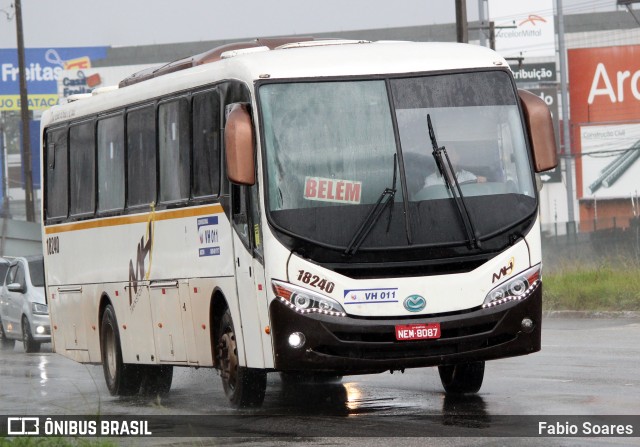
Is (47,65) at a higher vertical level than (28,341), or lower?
lower

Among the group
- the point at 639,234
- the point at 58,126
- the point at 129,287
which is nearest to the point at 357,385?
the point at 129,287

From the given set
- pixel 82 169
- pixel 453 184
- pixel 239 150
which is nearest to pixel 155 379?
pixel 82 169

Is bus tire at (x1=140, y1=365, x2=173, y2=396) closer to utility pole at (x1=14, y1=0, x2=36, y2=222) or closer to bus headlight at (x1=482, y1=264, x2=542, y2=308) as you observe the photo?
bus headlight at (x1=482, y1=264, x2=542, y2=308)

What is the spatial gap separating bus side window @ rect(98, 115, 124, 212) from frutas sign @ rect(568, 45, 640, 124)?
2581 inches

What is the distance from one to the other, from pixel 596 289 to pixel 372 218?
52.1ft

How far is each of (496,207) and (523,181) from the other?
0.42 m

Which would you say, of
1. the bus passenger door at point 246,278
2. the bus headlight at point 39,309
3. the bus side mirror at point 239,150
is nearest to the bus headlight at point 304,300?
the bus passenger door at point 246,278

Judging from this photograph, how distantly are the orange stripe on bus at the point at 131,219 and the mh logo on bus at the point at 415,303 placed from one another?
7.37 ft

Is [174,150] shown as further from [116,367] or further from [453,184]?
[453,184]

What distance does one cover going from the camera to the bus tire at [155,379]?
16339 mm

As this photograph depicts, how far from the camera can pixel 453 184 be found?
11.8 metres

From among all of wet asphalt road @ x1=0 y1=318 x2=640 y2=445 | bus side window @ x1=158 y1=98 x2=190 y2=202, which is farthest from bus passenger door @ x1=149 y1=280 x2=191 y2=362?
bus side window @ x1=158 y1=98 x2=190 y2=202

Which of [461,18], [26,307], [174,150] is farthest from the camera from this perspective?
[461,18]

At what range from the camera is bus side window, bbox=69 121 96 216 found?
16828 mm
